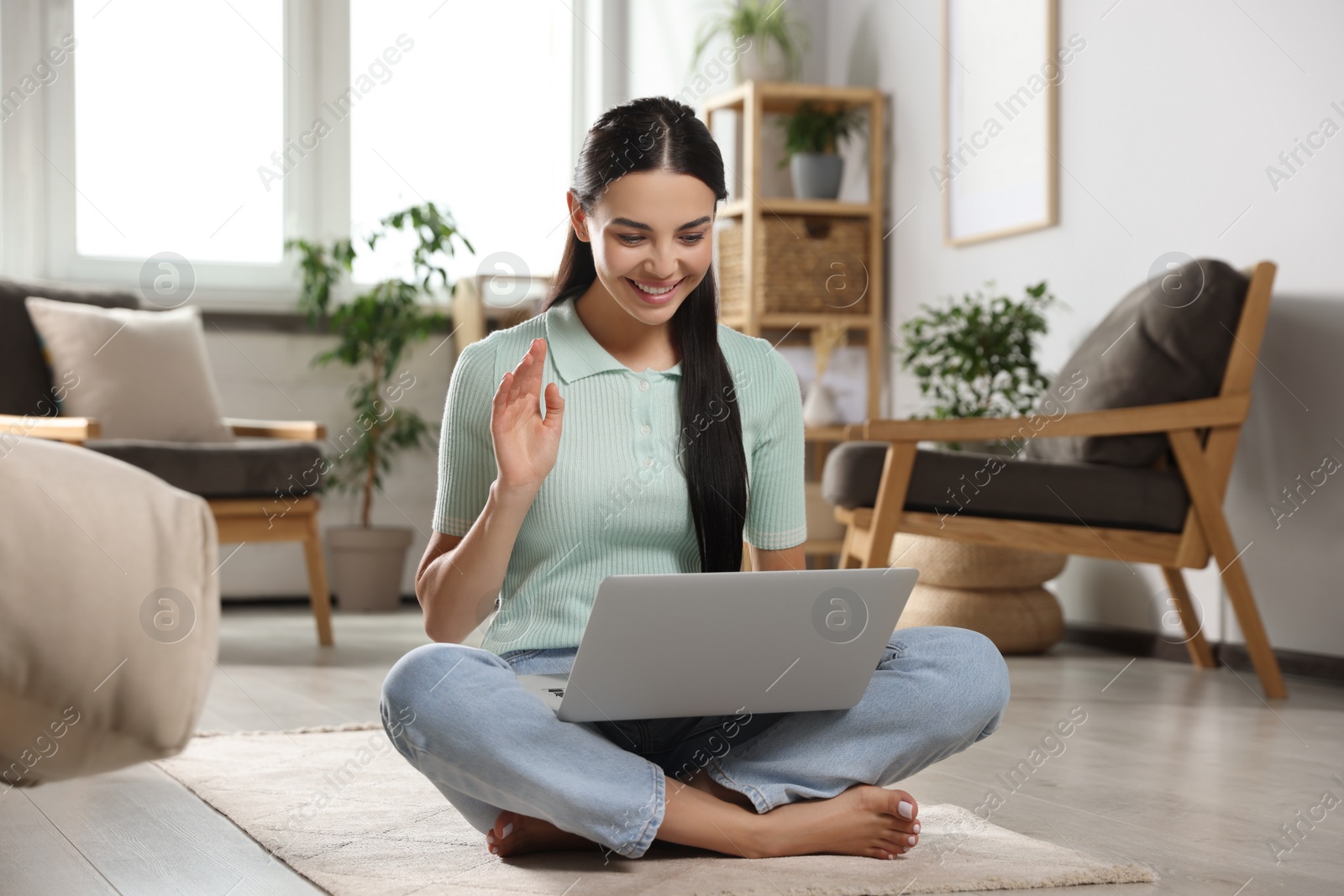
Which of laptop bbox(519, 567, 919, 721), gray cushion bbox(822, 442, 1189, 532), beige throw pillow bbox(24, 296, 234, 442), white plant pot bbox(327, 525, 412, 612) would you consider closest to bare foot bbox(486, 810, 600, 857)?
laptop bbox(519, 567, 919, 721)

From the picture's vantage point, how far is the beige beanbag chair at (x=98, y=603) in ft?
1.43

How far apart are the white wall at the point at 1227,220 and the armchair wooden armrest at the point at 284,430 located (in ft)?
5.86

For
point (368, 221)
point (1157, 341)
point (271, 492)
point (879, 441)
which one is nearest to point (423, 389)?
point (368, 221)

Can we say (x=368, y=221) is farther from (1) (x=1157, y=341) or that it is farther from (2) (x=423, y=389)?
(1) (x=1157, y=341)

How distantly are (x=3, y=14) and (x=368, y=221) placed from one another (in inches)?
49.0

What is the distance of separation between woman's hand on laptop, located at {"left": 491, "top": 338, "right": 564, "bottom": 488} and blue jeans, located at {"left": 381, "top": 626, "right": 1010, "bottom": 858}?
0.56ft

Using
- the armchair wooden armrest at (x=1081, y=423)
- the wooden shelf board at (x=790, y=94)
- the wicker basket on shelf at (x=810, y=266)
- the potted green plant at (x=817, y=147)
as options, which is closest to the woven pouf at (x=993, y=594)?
the armchair wooden armrest at (x=1081, y=423)

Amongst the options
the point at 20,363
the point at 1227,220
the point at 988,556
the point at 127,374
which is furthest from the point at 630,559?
the point at 20,363

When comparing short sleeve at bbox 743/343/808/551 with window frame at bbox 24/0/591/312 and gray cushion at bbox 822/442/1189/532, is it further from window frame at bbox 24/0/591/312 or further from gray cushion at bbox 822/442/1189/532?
window frame at bbox 24/0/591/312

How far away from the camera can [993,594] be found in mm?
3248

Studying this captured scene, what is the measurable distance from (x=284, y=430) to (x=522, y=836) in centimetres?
243

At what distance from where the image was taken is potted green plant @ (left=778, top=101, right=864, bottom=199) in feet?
13.9

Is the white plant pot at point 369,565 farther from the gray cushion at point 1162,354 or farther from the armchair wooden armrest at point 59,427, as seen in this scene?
the gray cushion at point 1162,354

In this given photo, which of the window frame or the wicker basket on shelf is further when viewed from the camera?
the window frame
